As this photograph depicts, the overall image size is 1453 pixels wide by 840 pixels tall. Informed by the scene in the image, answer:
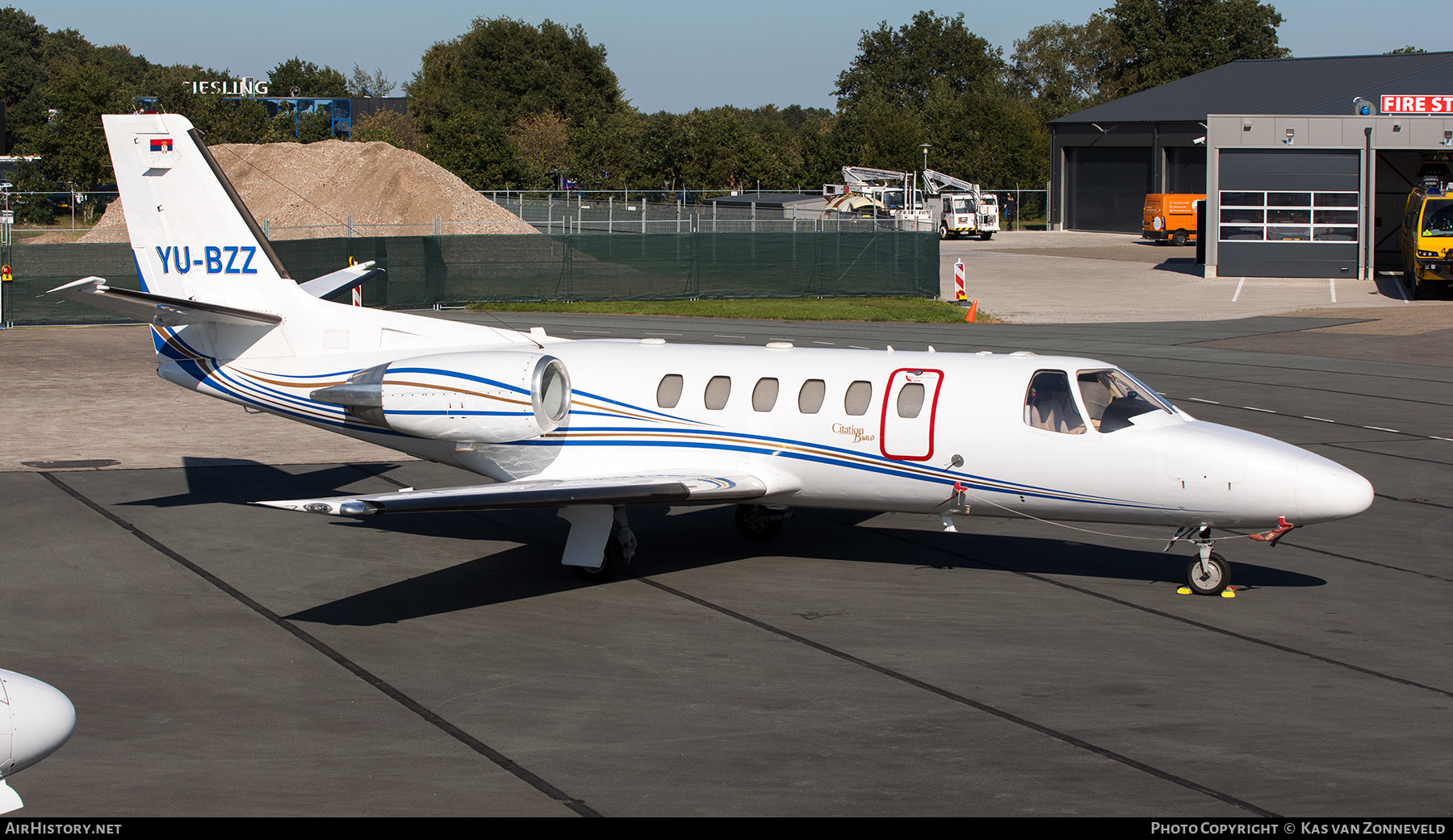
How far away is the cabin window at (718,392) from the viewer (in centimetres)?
1597

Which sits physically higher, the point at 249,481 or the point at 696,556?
the point at 249,481

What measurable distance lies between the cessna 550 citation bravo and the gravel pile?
40.6 metres

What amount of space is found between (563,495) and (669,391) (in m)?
2.55

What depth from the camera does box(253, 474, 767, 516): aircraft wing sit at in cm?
1280

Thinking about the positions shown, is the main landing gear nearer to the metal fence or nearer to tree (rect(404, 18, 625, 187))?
the metal fence

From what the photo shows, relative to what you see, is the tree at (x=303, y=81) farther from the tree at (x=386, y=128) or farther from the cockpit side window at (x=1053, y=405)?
the cockpit side window at (x=1053, y=405)

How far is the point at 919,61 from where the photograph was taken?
16188 centimetres

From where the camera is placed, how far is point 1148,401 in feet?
48.5

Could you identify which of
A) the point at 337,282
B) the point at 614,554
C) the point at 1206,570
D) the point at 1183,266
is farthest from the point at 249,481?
the point at 1183,266

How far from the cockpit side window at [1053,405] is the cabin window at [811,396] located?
2491 millimetres

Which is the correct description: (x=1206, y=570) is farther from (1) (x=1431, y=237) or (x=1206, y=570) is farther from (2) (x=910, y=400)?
(1) (x=1431, y=237)

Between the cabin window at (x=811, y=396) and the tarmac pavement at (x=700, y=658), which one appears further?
the cabin window at (x=811, y=396)

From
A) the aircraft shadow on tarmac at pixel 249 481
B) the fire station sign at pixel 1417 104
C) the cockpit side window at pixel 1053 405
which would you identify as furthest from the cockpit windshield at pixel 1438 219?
the aircraft shadow on tarmac at pixel 249 481
